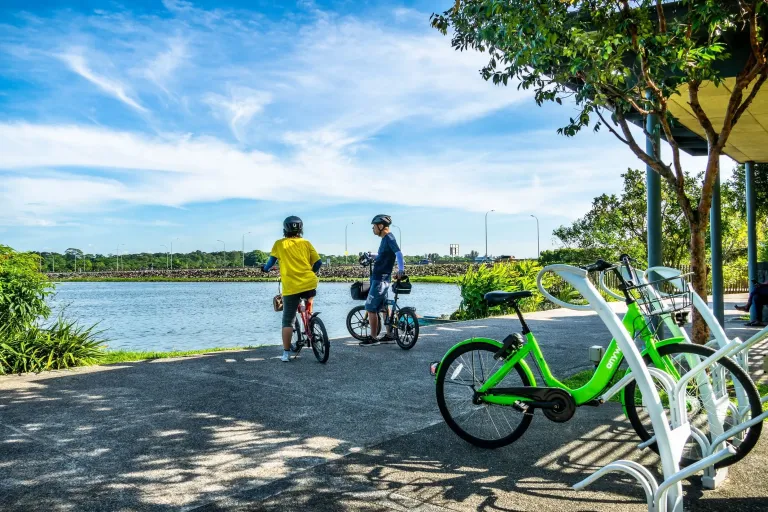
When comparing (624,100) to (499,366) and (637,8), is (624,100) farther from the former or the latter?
(499,366)

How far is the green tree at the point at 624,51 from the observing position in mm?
5203

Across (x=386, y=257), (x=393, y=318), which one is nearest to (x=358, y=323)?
(x=393, y=318)

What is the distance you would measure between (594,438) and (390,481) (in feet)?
5.45

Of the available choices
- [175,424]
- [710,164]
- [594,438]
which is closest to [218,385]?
[175,424]

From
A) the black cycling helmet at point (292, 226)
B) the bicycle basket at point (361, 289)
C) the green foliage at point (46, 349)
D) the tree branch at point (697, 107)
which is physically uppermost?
the tree branch at point (697, 107)

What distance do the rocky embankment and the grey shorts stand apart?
63850mm

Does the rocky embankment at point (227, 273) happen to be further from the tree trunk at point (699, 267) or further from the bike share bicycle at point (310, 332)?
the tree trunk at point (699, 267)

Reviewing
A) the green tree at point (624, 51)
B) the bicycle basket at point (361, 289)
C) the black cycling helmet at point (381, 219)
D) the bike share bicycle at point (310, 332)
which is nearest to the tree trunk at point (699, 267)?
the green tree at point (624, 51)

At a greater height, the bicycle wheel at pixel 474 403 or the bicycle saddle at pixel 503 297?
the bicycle saddle at pixel 503 297

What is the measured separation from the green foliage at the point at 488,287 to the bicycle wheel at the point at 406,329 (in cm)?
619

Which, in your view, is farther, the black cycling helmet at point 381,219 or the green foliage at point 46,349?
the black cycling helmet at point 381,219

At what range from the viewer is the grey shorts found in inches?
351

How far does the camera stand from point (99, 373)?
22.9 feet

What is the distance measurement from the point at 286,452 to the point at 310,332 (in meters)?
3.70
